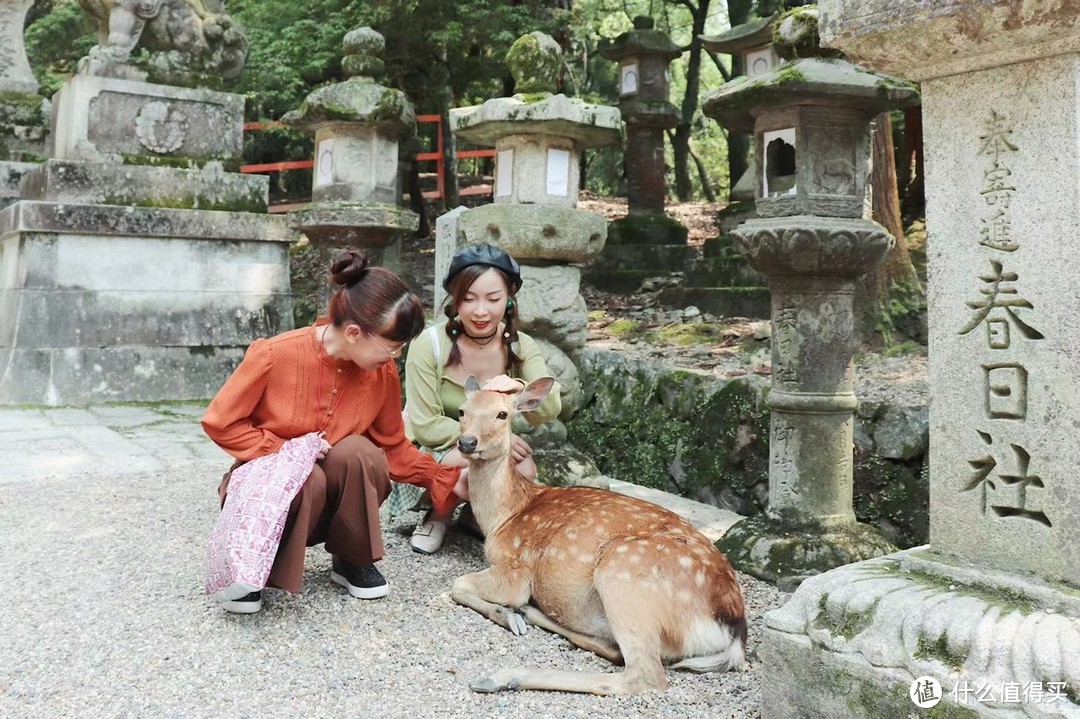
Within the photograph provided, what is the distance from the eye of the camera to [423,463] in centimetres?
361

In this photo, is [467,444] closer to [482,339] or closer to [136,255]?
[482,339]

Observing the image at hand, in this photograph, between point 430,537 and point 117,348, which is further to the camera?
point 117,348

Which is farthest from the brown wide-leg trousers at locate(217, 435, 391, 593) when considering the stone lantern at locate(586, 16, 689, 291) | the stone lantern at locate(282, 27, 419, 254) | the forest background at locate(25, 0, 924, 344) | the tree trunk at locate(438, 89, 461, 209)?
the tree trunk at locate(438, 89, 461, 209)

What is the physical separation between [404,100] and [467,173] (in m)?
14.0

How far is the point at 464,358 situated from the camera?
4.00 meters

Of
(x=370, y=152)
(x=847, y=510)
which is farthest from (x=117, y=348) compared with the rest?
(x=847, y=510)

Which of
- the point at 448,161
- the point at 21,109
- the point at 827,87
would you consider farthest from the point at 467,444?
the point at 448,161

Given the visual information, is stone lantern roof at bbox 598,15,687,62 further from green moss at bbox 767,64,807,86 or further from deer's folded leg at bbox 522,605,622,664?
deer's folded leg at bbox 522,605,622,664

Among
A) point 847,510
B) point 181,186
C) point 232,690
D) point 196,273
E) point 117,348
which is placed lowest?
point 232,690

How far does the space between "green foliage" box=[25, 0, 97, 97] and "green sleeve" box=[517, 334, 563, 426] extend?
13552mm

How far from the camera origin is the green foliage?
14875mm

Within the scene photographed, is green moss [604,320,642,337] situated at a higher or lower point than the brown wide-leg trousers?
higher

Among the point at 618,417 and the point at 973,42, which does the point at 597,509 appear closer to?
Result: the point at 973,42

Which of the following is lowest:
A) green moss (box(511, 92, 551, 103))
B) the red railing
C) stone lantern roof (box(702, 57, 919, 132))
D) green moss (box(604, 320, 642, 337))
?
green moss (box(604, 320, 642, 337))
